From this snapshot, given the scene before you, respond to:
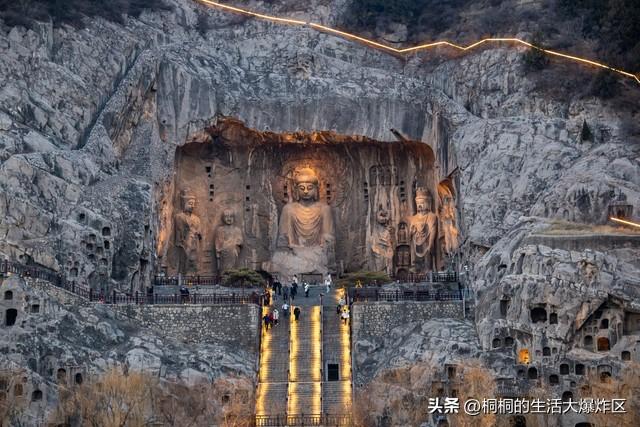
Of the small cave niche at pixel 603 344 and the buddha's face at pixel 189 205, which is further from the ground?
the buddha's face at pixel 189 205

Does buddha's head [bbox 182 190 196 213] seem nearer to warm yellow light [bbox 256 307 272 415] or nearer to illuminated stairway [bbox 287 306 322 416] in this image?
warm yellow light [bbox 256 307 272 415]

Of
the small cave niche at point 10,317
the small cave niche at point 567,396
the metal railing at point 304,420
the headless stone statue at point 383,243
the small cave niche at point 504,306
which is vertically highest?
the headless stone statue at point 383,243

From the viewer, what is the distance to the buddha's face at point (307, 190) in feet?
245

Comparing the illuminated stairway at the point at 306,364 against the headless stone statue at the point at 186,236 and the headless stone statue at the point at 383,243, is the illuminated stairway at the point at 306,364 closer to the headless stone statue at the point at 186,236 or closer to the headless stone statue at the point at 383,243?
the headless stone statue at the point at 383,243

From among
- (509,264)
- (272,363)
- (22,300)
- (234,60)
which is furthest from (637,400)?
(234,60)

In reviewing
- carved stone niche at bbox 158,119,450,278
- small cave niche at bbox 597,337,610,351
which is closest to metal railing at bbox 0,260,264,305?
carved stone niche at bbox 158,119,450,278

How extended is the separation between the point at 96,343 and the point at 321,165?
21.9m

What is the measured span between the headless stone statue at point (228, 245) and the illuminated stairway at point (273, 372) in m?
11.7

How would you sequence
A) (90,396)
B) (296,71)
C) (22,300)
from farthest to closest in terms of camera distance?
(296,71)
(22,300)
(90,396)

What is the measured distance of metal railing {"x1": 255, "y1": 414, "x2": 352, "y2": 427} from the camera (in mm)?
55844

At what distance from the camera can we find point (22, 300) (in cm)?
5662

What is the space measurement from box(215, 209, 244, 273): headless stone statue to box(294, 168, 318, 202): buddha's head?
156 inches

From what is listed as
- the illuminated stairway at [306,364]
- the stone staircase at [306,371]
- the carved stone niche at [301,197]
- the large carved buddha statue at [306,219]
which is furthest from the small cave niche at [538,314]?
the large carved buddha statue at [306,219]

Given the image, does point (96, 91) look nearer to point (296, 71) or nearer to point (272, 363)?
point (296, 71)
